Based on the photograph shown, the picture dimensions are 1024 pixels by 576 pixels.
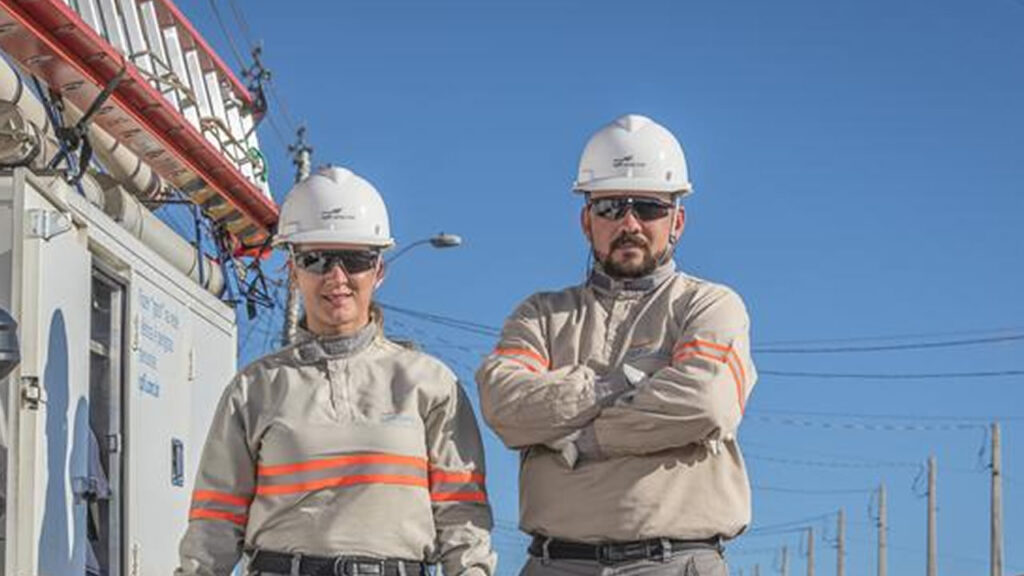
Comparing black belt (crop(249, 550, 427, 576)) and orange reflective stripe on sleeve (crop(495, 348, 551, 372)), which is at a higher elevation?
orange reflective stripe on sleeve (crop(495, 348, 551, 372))

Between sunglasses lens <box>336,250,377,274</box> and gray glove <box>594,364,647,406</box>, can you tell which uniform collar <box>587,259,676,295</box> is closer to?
gray glove <box>594,364,647,406</box>

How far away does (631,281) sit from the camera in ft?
18.7

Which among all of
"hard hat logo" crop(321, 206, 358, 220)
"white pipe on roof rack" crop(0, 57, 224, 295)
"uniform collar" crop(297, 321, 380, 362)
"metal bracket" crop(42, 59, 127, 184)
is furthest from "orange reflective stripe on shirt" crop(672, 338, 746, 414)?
"metal bracket" crop(42, 59, 127, 184)

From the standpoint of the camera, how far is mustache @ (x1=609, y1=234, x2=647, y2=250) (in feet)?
18.5

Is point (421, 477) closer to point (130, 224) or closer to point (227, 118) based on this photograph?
point (130, 224)

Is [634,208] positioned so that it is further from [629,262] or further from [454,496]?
[454,496]

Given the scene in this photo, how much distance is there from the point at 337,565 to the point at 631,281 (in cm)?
123

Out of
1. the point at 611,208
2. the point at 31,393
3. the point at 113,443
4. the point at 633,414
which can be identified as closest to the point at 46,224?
the point at 31,393

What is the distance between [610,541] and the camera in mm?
5359

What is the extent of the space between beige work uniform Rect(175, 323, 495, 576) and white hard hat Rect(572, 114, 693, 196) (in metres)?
0.78

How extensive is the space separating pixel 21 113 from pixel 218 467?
8.34 feet

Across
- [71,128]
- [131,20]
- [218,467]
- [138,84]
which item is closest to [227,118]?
[131,20]

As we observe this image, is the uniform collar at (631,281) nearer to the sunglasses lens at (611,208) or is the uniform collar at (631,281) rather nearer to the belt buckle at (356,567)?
the sunglasses lens at (611,208)

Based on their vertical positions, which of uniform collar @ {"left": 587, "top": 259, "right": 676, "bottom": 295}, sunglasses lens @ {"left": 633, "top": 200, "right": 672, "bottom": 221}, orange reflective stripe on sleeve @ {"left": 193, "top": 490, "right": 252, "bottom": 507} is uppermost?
sunglasses lens @ {"left": 633, "top": 200, "right": 672, "bottom": 221}
